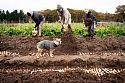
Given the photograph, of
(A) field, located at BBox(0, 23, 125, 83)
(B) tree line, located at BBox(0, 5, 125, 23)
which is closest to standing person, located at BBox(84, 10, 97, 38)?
(A) field, located at BBox(0, 23, 125, 83)

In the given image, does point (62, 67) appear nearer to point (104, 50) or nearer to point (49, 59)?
point (49, 59)

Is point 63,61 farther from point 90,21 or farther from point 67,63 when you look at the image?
point 90,21

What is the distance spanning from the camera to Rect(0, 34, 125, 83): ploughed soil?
7.56 metres

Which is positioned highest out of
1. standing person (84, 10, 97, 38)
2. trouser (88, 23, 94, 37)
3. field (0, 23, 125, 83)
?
standing person (84, 10, 97, 38)

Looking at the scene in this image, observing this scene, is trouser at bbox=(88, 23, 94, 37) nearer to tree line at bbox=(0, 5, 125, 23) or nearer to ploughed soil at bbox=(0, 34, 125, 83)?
ploughed soil at bbox=(0, 34, 125, 83)

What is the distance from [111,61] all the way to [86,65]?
0.87 m

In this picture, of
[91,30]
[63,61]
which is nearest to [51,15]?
[91,30]

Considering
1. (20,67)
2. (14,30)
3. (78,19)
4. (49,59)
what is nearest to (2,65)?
(20,67)

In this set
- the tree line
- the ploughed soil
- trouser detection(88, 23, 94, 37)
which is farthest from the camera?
the tree line

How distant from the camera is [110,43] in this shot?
1371 centimetres

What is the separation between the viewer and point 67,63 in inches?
372

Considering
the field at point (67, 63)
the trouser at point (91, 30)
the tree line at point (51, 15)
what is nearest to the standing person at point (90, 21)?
the trouser at point (91, 30)

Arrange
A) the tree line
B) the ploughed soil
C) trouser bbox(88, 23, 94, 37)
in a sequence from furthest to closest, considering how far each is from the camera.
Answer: the tree line, trouser bbox(88, 23, 94, 37), the ploughed soil

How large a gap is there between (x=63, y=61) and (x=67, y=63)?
20 centimetres
